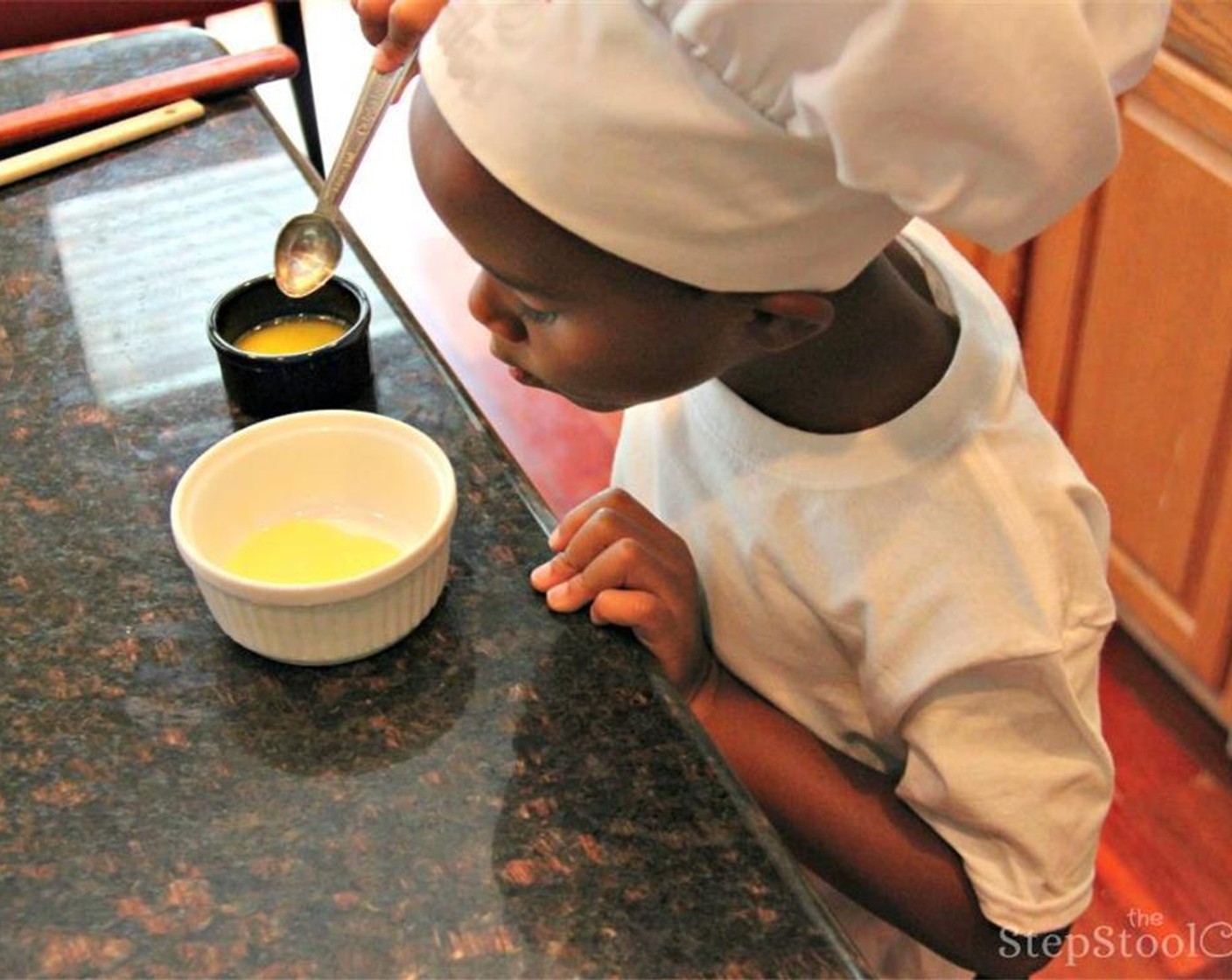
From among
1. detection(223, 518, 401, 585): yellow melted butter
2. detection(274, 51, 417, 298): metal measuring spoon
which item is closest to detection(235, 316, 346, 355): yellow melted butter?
detection(274, 51, 417, 298): metal measuring spoon

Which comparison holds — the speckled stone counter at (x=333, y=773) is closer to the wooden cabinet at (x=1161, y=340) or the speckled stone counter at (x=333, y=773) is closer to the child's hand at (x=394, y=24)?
the child's hand at (x=394, y=24)

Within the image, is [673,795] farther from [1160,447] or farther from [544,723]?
[1160,447]

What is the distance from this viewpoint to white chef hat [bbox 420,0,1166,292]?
1.72 feet

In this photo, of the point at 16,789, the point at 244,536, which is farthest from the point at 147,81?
the point at 16,789

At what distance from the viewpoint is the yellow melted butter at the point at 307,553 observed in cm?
73

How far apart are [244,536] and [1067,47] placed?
477 millimetres

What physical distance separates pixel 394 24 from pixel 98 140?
0.39 m

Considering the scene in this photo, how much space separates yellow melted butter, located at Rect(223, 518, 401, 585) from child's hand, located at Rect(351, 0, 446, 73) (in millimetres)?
271

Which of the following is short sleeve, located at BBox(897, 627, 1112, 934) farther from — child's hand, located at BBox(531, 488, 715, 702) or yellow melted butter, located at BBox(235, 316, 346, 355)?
yellow melted butter, located at BBox(235, 316, 346, 355)

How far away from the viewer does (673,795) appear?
629mm
